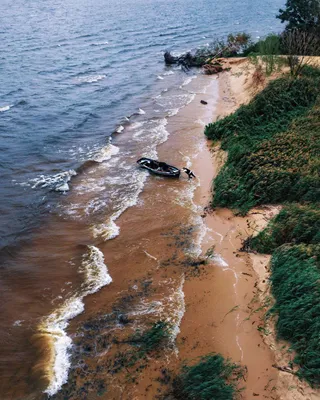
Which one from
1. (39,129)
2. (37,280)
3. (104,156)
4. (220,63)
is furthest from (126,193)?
(220,63)

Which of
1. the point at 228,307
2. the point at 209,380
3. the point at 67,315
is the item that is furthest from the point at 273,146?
the point at 209,380

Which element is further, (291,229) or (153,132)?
(153,132)

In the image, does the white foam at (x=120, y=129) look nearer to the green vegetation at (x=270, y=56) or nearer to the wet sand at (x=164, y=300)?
the wet sand at (x=164, y=300)

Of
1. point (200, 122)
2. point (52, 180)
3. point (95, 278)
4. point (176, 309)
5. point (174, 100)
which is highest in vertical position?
point (174, 100)

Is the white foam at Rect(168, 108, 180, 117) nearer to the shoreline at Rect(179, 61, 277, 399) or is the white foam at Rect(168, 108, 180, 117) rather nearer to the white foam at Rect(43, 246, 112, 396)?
the shoreline at Rect(179, 61, 277, 399)

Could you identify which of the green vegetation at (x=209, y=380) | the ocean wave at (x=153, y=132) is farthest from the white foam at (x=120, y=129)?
the green vegetation at (x=209, y=380)

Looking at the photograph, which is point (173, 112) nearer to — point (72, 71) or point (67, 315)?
point (72, 71)
